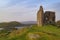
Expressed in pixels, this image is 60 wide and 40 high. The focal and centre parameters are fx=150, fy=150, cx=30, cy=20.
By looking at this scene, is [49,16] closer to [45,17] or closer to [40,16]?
[45,17]

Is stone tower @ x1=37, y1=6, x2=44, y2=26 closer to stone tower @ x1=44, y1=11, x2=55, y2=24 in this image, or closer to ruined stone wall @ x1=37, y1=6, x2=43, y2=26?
ruined stone wall @ x1=37, y1=6, x2=43, y2=26

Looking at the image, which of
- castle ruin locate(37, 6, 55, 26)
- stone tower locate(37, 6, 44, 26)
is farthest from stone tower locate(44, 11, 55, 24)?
stone tower locate(37, 6, 44, 26)

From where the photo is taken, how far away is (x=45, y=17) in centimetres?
5419

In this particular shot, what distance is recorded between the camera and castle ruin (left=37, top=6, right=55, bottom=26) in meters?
50.4

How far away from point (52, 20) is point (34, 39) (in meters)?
31.3

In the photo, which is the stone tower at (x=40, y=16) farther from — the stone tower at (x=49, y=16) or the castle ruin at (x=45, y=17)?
the stone tower at (x=49, y=16)

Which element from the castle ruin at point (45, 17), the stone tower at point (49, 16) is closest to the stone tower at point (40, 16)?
the castle ruin at point (45, 17)

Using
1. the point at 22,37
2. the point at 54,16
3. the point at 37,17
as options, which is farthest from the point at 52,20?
the point at 22,37

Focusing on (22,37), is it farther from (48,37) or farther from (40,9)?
(40,9)

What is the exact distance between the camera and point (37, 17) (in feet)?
168

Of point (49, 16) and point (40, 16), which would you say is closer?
point (40, 16)

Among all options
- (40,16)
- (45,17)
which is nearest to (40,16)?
(40,16)

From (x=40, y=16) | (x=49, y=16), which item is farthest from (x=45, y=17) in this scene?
(x=40, y=16)

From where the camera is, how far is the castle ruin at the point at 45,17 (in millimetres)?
50438
